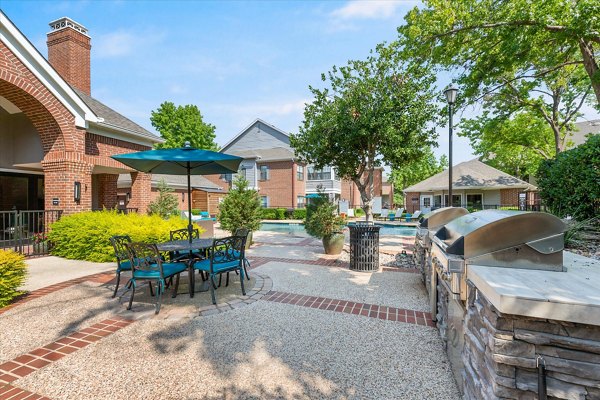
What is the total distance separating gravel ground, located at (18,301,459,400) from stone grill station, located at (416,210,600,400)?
617 millimetres

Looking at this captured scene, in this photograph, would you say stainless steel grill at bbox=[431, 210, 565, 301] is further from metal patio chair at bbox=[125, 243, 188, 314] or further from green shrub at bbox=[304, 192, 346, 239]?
green shrub at bbox=[304, 192, 346, 239]

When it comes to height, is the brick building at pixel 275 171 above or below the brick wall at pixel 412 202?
above

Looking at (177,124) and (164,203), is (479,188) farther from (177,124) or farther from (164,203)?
(177,124)

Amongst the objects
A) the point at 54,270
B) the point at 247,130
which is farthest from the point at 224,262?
the point at 247,130

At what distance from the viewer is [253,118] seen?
30.2 metres

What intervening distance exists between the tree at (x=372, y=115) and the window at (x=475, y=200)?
21763 mm

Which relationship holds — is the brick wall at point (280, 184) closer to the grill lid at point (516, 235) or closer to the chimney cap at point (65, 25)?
the chimney cap at point (65, 25)

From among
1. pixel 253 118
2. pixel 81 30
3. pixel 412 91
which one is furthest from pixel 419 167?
pixel 81 30

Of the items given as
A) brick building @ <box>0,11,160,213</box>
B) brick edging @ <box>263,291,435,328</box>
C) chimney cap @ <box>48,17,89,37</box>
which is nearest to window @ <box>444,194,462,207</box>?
brick edging @ <box>263,291,435,328</box>

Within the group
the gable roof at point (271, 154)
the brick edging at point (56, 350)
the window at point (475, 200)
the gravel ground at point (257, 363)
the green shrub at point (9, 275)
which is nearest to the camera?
the gravel ground at point (257, 363)

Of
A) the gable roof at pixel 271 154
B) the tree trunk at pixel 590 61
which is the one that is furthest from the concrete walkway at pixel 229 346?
the gable roof at pixel 271 154

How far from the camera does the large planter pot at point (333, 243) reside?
29.8ft

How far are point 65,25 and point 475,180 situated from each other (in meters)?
29.2

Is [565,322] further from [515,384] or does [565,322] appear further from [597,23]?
[597,23]
